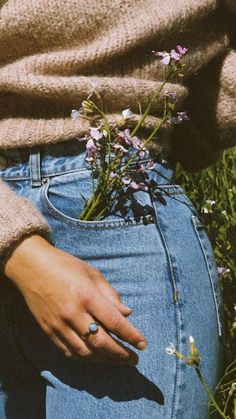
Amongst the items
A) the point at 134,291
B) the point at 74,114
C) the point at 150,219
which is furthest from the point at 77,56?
the point at 134,291

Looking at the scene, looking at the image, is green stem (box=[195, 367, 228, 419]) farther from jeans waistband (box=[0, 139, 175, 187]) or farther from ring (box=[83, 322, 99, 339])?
jeans waistband (box=[0, 139, 175, 187])

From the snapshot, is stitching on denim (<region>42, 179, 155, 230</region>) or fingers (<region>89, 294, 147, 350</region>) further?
stitching on denim (<region>42, 179, 155, 230</region>)

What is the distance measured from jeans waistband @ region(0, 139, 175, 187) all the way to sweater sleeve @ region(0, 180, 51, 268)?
0.40 ft

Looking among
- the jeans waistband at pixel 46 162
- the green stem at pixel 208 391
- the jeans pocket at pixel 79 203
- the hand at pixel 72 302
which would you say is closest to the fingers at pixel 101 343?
the hand at pixel 72 302

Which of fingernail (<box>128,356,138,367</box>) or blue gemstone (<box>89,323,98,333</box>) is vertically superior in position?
blue gemstone (<box>89,323,98,333</box>)

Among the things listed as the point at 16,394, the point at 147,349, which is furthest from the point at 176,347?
the point at 16,394

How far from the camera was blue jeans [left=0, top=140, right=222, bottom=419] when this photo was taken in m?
1.59

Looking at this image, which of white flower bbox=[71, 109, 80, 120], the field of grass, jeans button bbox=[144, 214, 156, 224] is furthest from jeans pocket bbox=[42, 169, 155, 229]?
the field of grass

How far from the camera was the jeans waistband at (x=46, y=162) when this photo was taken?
5.61 ft

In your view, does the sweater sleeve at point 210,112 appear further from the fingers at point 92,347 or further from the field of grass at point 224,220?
the fingers at point 92,347

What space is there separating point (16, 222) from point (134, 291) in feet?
0.86

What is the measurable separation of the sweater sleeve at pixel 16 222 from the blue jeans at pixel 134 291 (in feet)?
0.30

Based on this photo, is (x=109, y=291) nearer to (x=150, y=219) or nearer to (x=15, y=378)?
(x=150, y=219)

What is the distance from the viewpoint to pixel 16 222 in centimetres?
155
